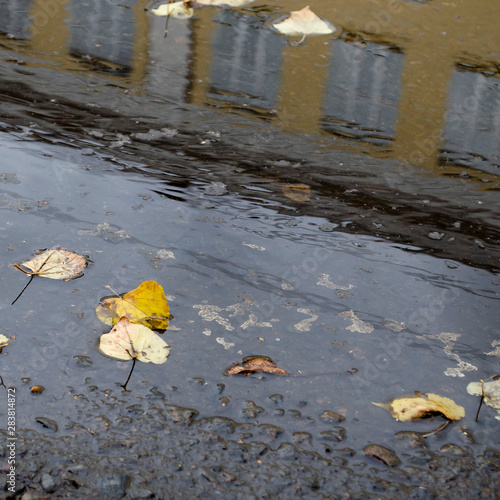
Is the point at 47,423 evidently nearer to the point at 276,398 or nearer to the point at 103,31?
the point at 276,398

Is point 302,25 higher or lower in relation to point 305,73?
higher

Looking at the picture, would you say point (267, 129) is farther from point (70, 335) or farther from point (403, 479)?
point (403, 479)

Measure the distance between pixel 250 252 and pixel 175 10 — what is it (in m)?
3.25

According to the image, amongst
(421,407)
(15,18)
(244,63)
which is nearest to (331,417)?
(421,407)

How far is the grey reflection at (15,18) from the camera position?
14.3 ft

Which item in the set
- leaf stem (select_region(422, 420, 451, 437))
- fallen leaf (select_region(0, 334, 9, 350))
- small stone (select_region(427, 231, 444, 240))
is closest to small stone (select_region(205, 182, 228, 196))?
small stone (select_region(427, 231, 444, 240))

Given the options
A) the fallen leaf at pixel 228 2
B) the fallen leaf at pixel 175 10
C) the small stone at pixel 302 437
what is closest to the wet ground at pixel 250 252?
the small stone at pixel 302 437

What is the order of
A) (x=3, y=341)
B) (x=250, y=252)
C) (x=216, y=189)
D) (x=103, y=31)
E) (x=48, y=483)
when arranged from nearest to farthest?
(x=48, y=483)
(x=3, y=341)
(x=250, y=252)
(x=216, y=189)
(x=103, y=31)

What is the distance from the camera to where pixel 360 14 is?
16.3 feet

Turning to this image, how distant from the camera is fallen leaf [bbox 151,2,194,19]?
4785mm

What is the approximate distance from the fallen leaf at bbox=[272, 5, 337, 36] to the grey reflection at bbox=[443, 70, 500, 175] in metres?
1.20

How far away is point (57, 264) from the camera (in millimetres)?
2127

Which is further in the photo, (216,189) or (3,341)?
(216,189)

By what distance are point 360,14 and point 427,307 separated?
3626mm
